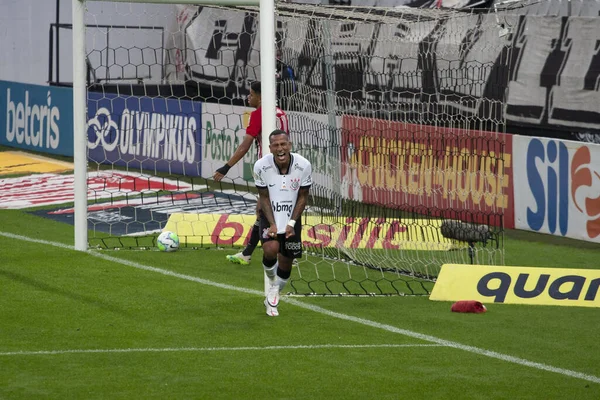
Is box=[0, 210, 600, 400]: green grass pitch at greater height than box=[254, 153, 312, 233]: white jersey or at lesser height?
lesser

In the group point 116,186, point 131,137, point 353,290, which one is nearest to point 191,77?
point 131,137

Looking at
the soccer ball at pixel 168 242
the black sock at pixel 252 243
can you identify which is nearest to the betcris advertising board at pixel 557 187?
the black sock at pixel 252 243

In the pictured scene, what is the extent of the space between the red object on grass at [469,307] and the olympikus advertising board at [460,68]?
4.46 meters

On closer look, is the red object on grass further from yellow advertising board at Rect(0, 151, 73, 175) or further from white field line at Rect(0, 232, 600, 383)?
yellow advertising board at Rect(0, 151, 73, 175)

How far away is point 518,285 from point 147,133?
11.6 meters

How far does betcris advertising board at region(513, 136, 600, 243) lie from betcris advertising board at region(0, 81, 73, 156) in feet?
35.9

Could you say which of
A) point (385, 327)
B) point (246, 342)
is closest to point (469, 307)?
point (385, 327)

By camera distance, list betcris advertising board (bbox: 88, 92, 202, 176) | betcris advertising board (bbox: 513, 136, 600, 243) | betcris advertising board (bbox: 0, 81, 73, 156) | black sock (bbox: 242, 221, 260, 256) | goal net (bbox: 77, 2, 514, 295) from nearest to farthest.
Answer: black sock (bbox: 242, 221, 260, 256) → goal net (bbox: 77, 2, 514, 295) → betcris advertising board (bbox: 513, 136, 600, 243) → betcris advertising board (bbox: 88, 92, 202, 176) → betcris advertising board (bbox: 0, 81, 73, 156)

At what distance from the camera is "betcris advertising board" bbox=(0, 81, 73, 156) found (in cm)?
2380

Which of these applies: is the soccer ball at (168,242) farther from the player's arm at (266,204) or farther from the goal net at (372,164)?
the player's arm at (266,204)

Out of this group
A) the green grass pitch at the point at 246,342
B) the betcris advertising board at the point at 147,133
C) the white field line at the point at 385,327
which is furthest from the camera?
the betcris advertising board at the point at 147,133

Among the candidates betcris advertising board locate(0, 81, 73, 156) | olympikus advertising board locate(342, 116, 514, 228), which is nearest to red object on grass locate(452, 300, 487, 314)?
olympikus advertising board locate(342, 116, 514, 228)

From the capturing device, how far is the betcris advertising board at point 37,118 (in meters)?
23.8

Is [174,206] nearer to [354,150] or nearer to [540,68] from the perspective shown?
[354,150]
